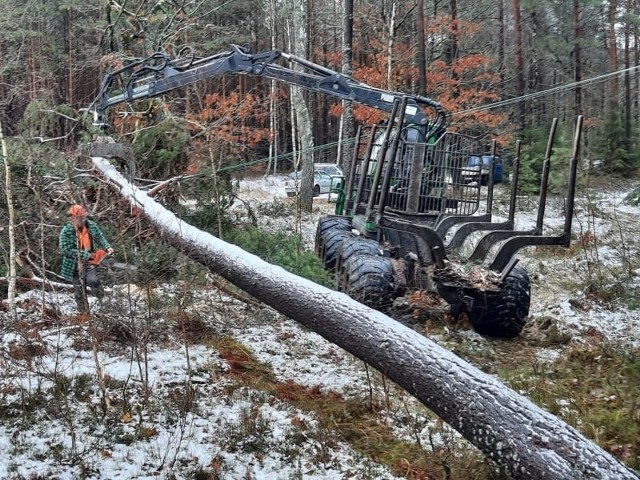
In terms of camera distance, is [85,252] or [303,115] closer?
[85,252]

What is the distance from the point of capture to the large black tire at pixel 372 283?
22.7ft

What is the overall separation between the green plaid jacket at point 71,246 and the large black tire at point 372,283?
2909 mm

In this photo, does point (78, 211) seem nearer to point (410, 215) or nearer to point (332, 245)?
point (332, 245)

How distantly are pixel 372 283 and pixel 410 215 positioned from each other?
4.62 feet

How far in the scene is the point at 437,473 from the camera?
4.02 metres

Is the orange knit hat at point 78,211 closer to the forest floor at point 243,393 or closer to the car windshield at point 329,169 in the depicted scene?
the forest floor at point 243,393

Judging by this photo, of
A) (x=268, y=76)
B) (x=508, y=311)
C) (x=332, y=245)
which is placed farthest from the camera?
(x=268, y=76)

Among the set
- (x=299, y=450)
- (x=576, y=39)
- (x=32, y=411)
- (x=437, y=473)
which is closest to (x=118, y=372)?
(x=32, y=411)

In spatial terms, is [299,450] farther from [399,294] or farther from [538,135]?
[538,135]

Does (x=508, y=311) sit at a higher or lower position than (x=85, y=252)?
lower

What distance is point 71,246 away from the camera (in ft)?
22.5

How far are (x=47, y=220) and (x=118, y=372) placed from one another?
3152mm

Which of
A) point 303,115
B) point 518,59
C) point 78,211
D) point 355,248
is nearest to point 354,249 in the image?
point 355,248

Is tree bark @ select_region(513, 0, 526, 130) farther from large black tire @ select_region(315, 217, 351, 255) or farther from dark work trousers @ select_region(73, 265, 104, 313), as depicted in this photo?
dark work trousers @ select_region(73, 265, 104, 313)
